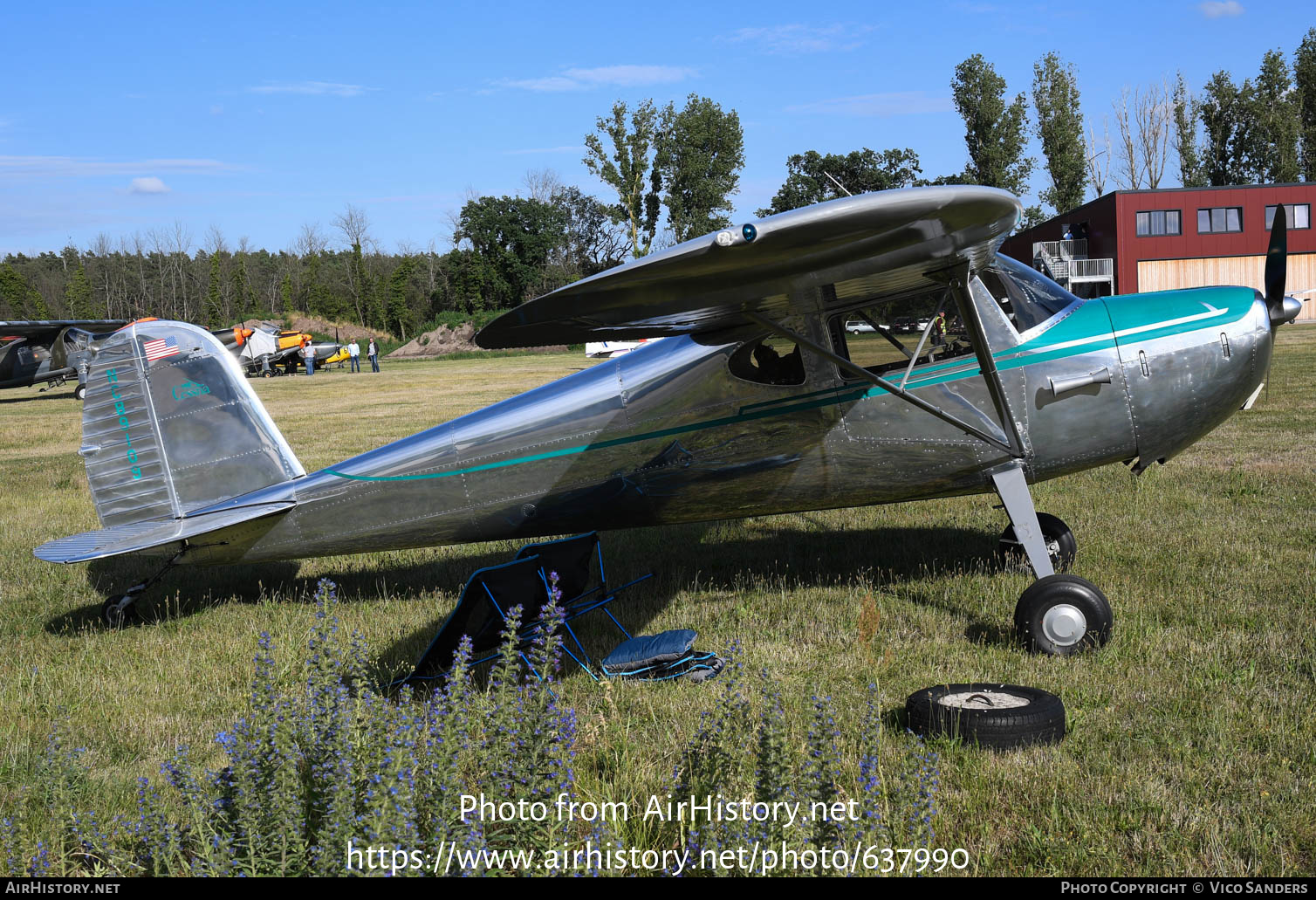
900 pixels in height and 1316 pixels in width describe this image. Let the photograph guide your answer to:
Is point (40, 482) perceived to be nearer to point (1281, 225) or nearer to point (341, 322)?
point (1281, 225)

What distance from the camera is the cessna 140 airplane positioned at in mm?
5480

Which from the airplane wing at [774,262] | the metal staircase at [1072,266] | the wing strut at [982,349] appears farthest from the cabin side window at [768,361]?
the metal staircase at [1072,266]

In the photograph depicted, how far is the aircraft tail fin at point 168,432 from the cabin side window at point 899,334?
4.06m

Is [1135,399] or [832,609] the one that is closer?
[1135,399]

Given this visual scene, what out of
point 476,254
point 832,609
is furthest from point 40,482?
point 476,254

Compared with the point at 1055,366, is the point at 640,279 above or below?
above

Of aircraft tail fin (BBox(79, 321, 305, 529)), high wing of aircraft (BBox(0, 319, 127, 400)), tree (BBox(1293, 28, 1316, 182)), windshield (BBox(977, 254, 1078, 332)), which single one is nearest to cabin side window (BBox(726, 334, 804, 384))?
windshield (BBox(977, 254, 1078, 332))

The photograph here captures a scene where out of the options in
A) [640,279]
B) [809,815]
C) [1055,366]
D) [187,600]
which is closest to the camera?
[809,815]

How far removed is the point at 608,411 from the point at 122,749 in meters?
3.29

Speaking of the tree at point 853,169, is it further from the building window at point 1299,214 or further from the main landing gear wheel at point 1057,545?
the main landing gear wheel at point 1057,545

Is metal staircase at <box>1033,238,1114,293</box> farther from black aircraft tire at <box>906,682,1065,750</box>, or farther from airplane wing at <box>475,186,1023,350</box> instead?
black aircraft tire at <box>906,682,1065,750</box>

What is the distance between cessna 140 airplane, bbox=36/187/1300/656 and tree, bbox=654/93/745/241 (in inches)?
2405

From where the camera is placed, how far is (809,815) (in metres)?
2.69

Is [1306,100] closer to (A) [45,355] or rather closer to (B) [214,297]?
(A) [45,355]
